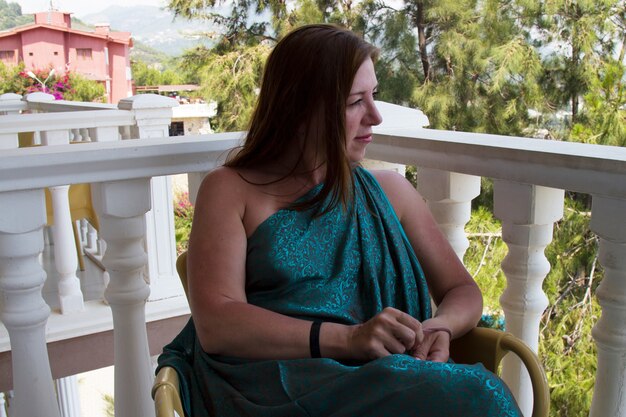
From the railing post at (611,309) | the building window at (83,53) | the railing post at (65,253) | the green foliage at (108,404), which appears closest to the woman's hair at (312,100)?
the railing post at (611,309)

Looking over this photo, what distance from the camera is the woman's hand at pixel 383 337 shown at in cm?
111

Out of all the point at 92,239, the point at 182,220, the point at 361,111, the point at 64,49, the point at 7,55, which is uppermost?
the point at 64,49

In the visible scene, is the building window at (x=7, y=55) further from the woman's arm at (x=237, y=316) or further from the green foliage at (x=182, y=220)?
the woman's arm at (x=237, y=316)

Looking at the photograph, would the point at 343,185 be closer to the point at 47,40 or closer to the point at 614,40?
the point at 614,40

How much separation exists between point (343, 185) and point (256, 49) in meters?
10.3

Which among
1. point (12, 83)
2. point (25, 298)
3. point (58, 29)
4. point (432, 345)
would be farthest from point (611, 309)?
point (58, 29)

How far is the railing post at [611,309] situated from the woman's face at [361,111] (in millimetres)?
392

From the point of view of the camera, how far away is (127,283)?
146 cm

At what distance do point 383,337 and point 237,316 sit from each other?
23 centimetres

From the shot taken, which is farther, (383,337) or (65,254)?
(65,254)

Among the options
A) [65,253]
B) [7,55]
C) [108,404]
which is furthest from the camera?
[7,55]

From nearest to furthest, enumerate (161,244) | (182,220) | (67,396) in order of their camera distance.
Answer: (161,244), (67,396), (182,220)

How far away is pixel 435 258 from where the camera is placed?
1.37m

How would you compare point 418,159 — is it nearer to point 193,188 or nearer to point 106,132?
point 193,188
